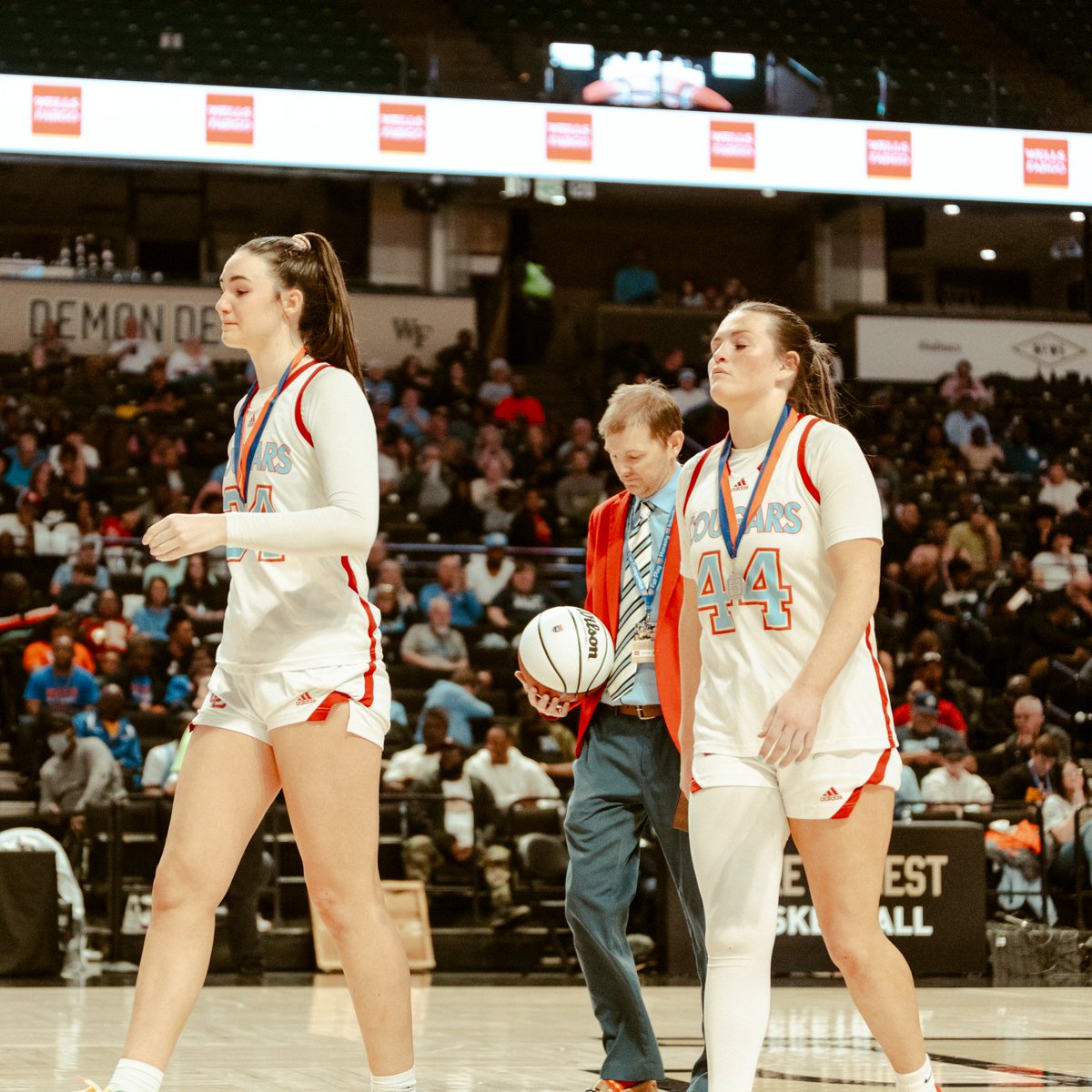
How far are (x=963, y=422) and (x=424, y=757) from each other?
12121 mm

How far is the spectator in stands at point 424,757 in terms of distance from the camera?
11.6m

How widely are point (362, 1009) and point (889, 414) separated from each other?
63.7 feet

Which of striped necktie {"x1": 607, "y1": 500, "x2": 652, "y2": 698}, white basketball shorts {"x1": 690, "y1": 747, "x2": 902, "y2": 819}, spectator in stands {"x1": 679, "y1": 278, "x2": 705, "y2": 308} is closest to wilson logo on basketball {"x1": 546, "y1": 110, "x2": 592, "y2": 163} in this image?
spectator in stands {"x1": 679, "y1": 278, "x2": 705, "y2": 308}

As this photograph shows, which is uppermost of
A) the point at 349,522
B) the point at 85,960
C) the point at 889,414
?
the point at 889,414

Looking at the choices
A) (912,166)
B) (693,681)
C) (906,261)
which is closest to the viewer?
(693,681)

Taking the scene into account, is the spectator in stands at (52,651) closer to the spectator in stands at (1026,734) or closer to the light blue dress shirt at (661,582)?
the spectator in stands at (1026,734)

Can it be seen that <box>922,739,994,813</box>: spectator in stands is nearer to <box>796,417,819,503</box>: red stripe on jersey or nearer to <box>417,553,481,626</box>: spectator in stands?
<box>417,553,481,626</box>: spectator in stands

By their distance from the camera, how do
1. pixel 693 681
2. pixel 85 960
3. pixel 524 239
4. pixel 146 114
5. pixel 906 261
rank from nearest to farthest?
pixel 693 681
pixel 85 960
pixel 146 114
pixel 524 239
pixel 906 261

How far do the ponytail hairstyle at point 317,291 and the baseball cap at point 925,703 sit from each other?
939 centimetres

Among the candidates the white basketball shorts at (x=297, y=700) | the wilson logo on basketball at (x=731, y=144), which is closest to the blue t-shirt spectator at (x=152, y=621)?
the wilson logo on basketball at (x=731, y=144)

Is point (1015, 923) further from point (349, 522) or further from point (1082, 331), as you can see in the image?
point (1082, 331)

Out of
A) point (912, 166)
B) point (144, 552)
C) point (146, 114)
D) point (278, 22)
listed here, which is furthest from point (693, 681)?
point (278, 22)

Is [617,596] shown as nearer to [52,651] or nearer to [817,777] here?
[817,777]

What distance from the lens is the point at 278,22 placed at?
21.7 m
